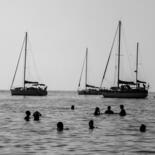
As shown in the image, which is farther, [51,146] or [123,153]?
[51,146]

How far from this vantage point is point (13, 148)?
100ft

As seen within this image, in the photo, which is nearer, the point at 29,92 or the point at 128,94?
the point at 128,94

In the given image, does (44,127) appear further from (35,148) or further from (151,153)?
(151,153)

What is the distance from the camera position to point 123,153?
29156 mm

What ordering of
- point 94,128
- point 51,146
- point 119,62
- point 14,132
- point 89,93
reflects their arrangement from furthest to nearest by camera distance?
point 89,93
point 119,62
point 94,128
point 14,132
point 51,146

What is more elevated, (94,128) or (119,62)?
(119,62)

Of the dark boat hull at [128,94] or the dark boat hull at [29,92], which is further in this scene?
the dark boat hull at [29,92]

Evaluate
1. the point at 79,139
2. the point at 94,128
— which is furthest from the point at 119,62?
the point at 79,139

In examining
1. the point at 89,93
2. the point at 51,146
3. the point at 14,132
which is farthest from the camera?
the point at 89,93

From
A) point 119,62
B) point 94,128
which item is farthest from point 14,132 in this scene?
A: point 119,62

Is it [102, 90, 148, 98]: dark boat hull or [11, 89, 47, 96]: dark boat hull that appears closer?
[102, 90, 148, 98]: dark boat hull

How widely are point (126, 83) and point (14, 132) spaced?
233 feet

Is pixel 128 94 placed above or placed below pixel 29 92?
above

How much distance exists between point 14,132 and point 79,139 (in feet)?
22.5
